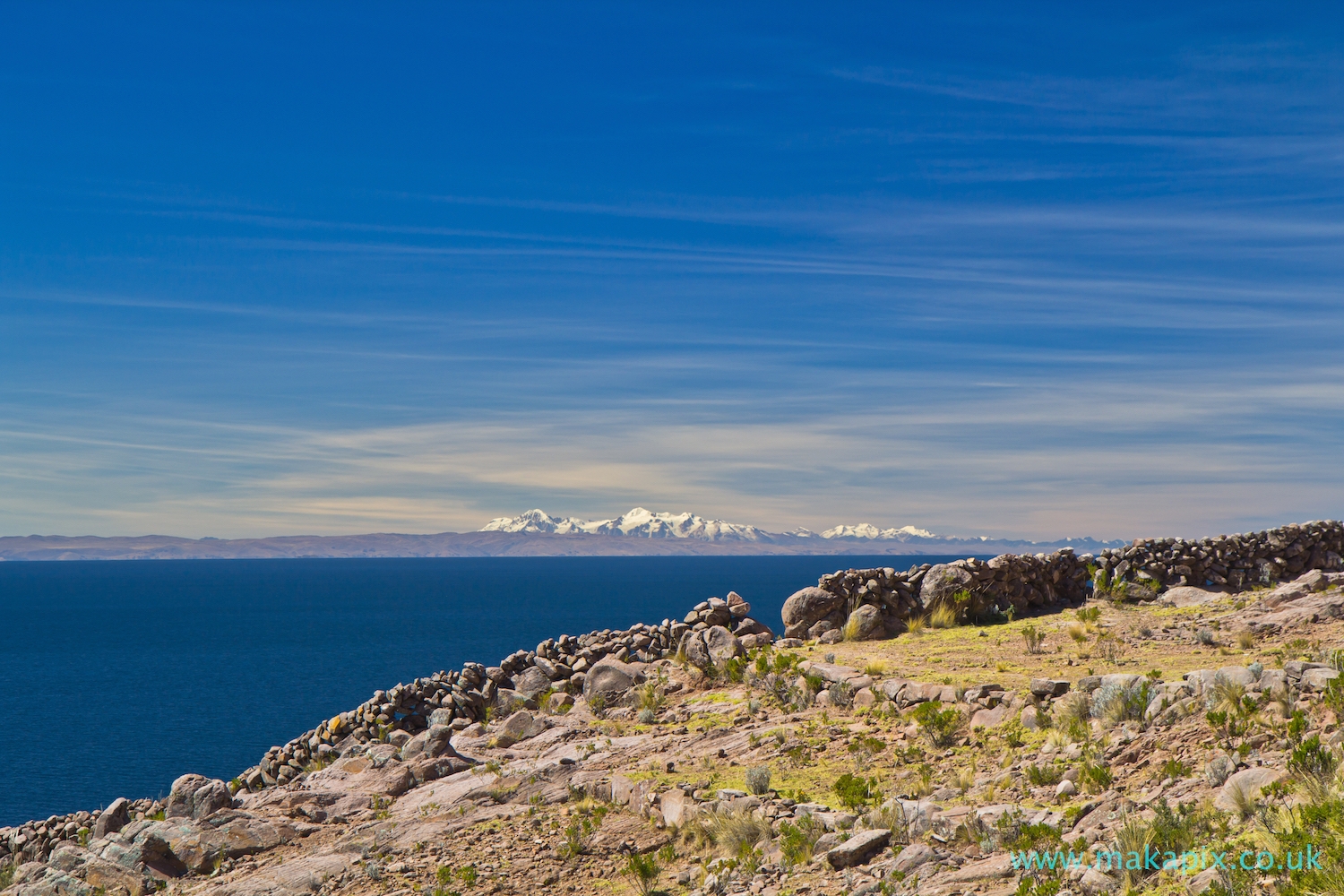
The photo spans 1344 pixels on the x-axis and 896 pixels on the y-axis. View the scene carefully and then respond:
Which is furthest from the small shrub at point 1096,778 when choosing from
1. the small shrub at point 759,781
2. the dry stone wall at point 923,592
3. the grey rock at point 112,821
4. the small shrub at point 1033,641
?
the grey rock at point 112,821

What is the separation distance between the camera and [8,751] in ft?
208

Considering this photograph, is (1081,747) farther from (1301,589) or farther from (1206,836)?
(1301,589)

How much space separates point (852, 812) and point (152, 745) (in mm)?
64298

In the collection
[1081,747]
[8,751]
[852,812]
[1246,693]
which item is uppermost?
[1246,693]

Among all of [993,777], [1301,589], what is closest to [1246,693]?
[993,777]

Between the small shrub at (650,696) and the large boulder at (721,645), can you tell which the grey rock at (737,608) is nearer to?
the large boulder at (721,645)

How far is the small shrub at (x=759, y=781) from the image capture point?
49.2 feet

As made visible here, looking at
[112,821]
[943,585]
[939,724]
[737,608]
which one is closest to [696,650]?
[737,608]

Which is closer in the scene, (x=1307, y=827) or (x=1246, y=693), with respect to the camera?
(x=1307, y=827)

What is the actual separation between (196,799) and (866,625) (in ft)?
52.7

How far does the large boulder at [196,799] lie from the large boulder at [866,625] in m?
15.1

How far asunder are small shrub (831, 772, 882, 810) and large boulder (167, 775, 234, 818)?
1242 cm

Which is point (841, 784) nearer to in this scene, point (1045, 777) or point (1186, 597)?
point (1045, 777)

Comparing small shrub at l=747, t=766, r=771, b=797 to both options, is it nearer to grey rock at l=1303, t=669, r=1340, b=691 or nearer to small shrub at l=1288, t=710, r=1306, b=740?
small shrub at l=1288, t=710, r=1306, b=740
